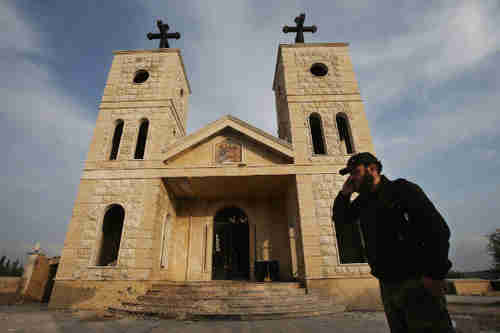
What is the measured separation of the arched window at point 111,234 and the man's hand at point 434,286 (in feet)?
40.9

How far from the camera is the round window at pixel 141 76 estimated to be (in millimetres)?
14992

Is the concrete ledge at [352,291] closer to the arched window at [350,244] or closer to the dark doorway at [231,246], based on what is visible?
the arched window at [350,244]

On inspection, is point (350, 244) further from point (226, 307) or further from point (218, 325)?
point (218, 325)

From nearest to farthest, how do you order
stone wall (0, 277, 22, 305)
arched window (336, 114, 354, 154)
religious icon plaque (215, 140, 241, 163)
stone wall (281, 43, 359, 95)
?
stone wall (0, 277, 22, 305) < religious icon plaque (215, 140, 241, 163) < arched window (336, 114, 354, 154) < stone wall (281, 43, 359, 95)

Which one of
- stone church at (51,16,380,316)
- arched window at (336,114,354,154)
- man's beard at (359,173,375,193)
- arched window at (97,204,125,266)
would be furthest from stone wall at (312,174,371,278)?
arched window at (97,204,125,266)

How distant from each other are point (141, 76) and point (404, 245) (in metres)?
16.6

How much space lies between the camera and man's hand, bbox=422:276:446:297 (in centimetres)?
181

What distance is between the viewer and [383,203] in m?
2.22

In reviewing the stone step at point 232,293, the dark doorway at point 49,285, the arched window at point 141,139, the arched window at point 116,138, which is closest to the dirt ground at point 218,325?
the stone step at point 232,293

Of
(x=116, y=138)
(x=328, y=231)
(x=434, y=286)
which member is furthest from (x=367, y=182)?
(x=116, y=138)

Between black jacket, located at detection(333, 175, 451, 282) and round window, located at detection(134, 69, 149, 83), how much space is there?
51.8ft

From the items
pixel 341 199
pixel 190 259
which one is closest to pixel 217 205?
pixel 190 259

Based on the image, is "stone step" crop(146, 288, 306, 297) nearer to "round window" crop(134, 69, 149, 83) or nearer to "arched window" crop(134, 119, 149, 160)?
"arched window" crop(134, 119, 149, 160)

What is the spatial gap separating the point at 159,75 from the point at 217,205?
27.3 ft
